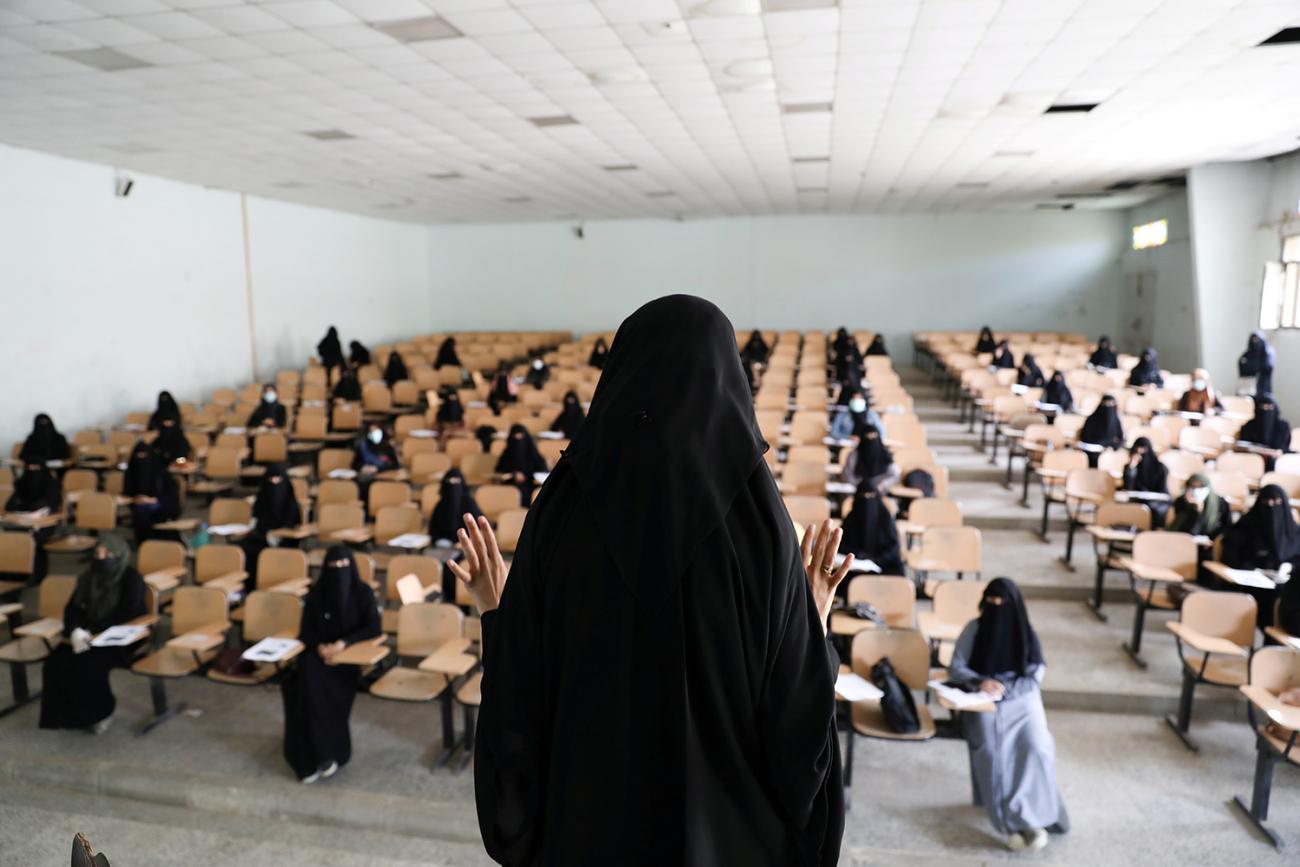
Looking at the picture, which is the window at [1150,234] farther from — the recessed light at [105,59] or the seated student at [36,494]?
the seated student at [36,494]

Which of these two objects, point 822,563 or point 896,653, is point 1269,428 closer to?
point 896,653

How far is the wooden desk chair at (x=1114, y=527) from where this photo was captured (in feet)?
23.1

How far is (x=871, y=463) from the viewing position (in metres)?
8.40

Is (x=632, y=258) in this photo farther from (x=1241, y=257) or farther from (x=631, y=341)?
(x=631, y=341)

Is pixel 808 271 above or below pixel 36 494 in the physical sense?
above

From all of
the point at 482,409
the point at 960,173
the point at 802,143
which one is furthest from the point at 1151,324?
the point at 482,409

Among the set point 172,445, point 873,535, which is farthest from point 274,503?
point 873,535

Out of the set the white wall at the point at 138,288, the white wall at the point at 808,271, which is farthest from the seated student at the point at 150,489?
the white wall at the point at 808,271

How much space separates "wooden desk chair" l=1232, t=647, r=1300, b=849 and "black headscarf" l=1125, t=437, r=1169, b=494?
138 inches

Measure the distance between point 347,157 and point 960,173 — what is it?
9827mm

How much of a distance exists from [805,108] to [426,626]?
690 centimetres

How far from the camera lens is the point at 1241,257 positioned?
42.2 feet

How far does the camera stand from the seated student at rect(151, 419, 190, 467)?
9680 millimetres

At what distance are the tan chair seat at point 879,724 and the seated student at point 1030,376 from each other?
9318 mm
